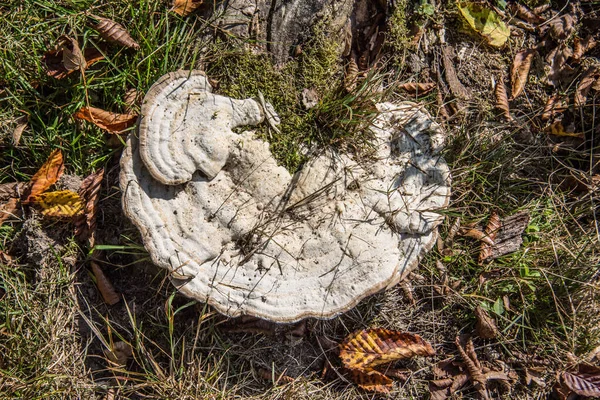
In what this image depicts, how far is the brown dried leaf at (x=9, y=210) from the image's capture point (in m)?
3.11

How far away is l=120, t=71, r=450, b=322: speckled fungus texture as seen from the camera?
99.7 inches

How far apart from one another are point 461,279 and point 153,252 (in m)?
2.21

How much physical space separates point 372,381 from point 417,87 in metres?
2.12

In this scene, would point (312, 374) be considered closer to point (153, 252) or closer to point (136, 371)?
point (136, 371)

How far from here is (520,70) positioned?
12.2ft

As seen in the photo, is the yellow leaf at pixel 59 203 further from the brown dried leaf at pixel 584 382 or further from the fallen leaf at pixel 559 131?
the brown dried leaf at pixel 584 382

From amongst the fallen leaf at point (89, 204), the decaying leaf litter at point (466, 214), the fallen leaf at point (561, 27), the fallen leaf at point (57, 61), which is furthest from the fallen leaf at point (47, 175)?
the fallen leaf at point (561, 27)

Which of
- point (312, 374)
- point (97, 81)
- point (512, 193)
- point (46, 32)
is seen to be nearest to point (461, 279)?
point (512, 193)

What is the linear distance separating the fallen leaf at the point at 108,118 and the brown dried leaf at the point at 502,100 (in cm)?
263

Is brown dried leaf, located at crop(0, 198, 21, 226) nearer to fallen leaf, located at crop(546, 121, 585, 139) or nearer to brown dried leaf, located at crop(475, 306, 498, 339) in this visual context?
brown dried leaf, located at crop(475, 306, 498, 339)

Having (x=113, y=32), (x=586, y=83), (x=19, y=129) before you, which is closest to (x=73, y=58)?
(x=113, y=32)

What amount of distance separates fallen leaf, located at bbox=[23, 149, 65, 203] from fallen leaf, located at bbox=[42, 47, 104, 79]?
0.49m

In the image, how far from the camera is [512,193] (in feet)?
11.8

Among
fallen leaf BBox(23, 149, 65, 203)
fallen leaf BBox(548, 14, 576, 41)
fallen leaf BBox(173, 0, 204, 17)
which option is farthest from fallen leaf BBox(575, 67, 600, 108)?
fallen leaf BBox(23, 149, 65, 203)
